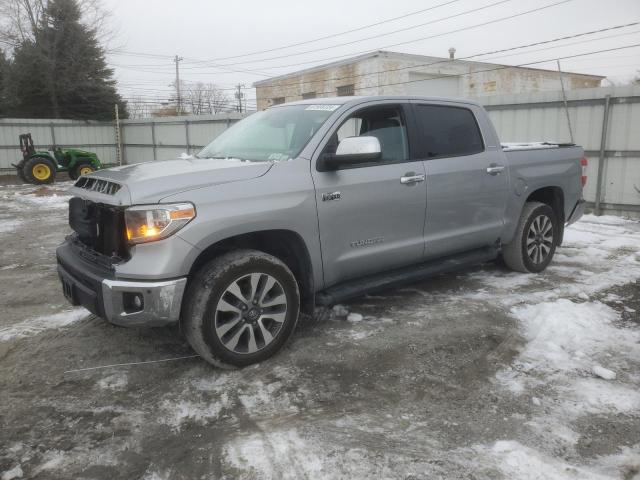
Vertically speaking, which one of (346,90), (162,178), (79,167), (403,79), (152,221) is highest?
(403,79)

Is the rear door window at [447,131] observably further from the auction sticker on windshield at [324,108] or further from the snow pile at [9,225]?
the snow pile at [9,225]

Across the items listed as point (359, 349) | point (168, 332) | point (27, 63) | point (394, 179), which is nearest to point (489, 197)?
point (394, 179)

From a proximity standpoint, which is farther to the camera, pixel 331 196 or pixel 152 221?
pixel 331 196

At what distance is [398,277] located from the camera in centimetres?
430

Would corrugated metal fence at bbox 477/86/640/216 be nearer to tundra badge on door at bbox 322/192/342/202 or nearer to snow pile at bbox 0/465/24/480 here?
tundra badge on door at bbox 322/192/342/202

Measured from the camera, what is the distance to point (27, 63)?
1021 inches

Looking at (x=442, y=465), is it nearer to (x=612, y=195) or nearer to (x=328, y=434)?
(x=328, y=434)

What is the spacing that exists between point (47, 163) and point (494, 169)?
15.8 m

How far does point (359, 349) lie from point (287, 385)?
0.73 meters

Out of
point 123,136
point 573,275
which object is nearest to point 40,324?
point 573,275

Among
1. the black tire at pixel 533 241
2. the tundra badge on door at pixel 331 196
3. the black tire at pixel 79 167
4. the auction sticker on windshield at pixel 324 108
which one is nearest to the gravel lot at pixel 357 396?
the black tire at pixel 533 241

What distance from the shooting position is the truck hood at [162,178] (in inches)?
125

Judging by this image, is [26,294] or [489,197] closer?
[489,197]

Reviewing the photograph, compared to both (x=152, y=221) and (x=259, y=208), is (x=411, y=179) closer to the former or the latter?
(x=259, y=208)
